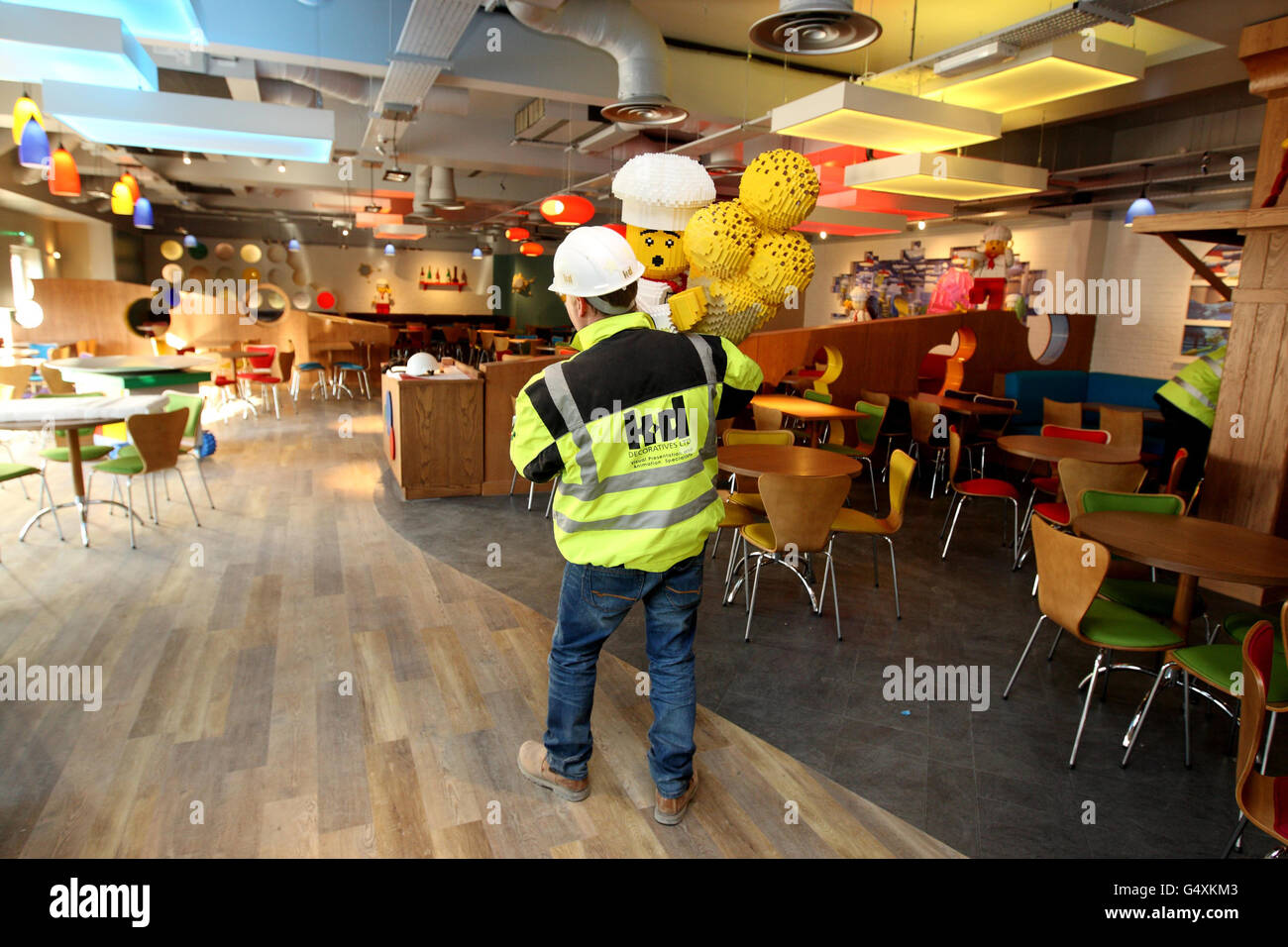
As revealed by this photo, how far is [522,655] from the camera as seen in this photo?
3.63 m

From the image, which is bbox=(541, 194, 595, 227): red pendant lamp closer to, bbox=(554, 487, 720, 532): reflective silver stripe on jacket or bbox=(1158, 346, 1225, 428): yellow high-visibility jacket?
bbox=(1158, 346, 1225, 428): yellow high-visibility jacket

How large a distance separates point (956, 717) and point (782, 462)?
1.59 meters

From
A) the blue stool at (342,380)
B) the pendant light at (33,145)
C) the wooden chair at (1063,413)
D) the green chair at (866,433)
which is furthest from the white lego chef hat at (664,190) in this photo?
the blue stool at (342,380)

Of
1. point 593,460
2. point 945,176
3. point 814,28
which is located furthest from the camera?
point 945,176

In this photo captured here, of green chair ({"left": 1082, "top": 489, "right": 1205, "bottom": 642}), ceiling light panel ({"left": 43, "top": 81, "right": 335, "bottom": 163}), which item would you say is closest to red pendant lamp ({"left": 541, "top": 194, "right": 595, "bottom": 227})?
ceiling light panel ({"left": 43, "top": 81, "right": 335, "bottom": 163})

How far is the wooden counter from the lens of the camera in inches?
256

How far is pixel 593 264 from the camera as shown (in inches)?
85.0

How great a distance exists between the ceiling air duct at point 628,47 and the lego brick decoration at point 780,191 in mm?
2542

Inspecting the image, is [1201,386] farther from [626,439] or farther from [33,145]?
[33,145]

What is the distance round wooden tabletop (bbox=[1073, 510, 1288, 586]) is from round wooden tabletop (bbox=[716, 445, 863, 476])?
1148 millimetres

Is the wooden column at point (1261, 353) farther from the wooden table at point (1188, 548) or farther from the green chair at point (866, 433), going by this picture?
the green chair at point (866, 433)

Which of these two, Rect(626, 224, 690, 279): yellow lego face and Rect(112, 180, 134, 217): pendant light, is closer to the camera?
Rect(626, 224, 690, 279): yellow lego face

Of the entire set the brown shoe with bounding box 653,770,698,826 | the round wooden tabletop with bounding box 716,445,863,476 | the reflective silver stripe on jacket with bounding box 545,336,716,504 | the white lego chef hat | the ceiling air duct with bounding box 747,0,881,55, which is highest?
the ceiling air duct with bounding box 747,0,881,55

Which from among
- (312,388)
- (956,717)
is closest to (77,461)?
(956,717)
